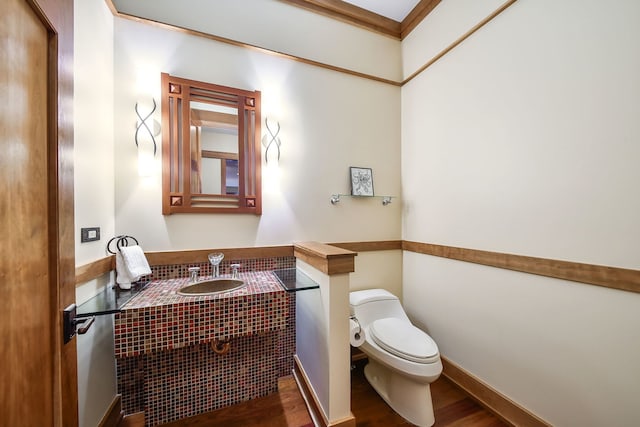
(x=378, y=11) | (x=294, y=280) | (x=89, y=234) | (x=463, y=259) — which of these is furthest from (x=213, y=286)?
(x=378, y=11)

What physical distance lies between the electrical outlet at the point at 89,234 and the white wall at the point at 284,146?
234 millimetres

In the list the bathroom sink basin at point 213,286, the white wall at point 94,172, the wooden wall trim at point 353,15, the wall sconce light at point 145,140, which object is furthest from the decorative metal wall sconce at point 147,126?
the wooden wall trim at point 353,15

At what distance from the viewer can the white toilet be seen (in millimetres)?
1368

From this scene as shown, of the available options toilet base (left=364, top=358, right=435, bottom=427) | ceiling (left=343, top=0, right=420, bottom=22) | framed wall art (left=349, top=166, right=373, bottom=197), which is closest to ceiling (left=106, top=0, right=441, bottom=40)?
ceiling (left=343, top=0, right=420, bottom=22)

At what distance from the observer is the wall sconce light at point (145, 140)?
1487 mm

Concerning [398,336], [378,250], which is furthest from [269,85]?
[398,336]

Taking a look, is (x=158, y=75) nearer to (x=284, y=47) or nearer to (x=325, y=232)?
(x=284, y=47)

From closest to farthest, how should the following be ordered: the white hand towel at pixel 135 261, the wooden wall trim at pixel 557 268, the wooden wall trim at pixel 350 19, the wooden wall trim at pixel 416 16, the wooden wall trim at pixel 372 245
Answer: the wooden wall trim at pixel 557 268 < the white hand towel at pixel 135 261 < the wooden wall trim at pixel 350 19 < the wooden wall trim at pixel 416 16 < the wooden wall trim at pixel 372 245

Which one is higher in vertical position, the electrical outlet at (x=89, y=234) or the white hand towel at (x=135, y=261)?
the electrical outlet at (x=89, y=234)

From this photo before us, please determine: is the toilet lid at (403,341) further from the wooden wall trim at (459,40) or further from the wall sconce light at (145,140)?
Answer: the wooden wall trim at (459,40)

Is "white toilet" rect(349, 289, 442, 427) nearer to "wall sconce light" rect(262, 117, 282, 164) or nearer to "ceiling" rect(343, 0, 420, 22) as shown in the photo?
"wall sconce light" rect(262, 117, 282, 164)

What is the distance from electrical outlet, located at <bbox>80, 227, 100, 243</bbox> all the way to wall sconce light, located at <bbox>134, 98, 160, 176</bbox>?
43 cm

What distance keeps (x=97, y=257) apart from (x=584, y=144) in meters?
2.52

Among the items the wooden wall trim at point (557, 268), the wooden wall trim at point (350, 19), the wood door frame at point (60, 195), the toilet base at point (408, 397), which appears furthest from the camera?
the wooden wall trim at point (350, 19)
